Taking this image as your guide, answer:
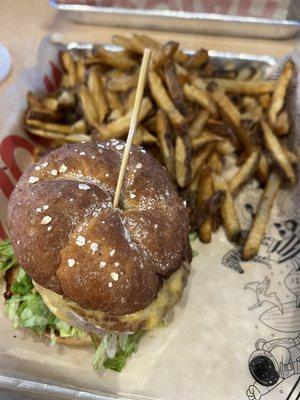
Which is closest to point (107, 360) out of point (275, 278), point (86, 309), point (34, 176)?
point (86, 309)

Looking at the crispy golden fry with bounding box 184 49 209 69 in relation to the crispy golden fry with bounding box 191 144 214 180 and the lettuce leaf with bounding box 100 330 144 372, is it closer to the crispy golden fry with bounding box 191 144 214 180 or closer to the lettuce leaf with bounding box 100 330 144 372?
the crispy golden fry with bounding box 191 144 214 180

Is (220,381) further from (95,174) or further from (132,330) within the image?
(95,174)

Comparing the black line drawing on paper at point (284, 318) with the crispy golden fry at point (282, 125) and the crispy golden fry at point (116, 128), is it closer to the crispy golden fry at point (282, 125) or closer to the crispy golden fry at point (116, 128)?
the crispy golden fry at point (282, 125)

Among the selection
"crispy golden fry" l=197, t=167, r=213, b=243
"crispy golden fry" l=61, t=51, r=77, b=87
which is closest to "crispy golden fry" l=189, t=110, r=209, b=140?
"crispy golden fry" l=197, t=167, r=213, b=243

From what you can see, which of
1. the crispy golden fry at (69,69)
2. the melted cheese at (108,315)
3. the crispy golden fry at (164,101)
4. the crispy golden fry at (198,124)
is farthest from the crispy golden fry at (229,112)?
the melted cheese at (108,315)

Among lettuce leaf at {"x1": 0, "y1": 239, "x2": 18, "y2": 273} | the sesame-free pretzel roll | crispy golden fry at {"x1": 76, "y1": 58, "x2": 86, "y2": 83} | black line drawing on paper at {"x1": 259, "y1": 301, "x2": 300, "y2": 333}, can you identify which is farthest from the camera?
crispy golden fry at {"x1": 76, "y1": 58, "x2": 86, "y2": 83}

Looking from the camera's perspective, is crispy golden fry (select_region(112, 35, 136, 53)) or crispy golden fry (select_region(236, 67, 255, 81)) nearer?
crispy golden fry (select_region(112, 35, 136, 53))

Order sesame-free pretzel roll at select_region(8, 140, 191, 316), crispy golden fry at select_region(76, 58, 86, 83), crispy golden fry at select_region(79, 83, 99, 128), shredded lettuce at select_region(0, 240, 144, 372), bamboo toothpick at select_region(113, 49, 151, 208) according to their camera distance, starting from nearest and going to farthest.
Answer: bamboo toothpick at select_region(113, 49, 151, 208)
sesame-free pretzel roll at select_region(8, 140, 191, 316)
shredded lettuce at select_region(0, 240, 144, 372)
crispy golden fry at select_region(79, 83, 99, 128)
crispy golden fry at select_region(76, 58, 86, 83)
